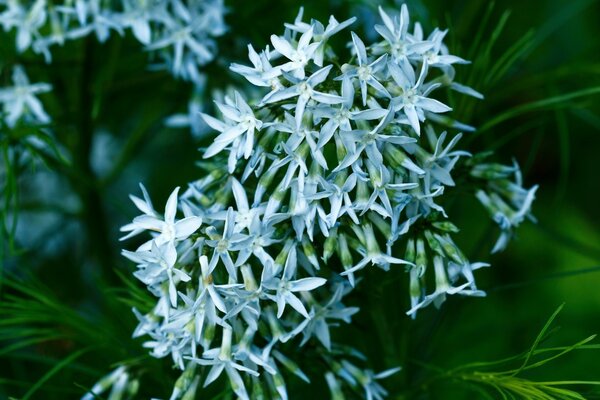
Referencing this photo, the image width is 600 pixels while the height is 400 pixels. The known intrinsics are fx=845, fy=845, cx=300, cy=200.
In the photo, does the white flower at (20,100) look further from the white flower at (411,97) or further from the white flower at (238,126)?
the white flower at (411,97)

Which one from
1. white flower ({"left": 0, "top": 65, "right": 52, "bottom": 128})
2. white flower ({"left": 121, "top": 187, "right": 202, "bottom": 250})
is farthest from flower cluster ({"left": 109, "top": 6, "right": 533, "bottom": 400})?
white flower ({"left": 0, "top": 65, "right": 52, "bottom": 128})

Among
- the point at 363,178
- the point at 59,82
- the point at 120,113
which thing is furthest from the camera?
the point at 120,113

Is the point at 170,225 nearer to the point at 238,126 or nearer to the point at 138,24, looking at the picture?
the point at 238,126

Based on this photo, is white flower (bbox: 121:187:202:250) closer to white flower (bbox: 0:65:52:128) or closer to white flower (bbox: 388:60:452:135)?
white flower (bbox: 388:60:452:135)

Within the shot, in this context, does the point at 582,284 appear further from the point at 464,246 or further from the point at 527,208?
the point at 527,208

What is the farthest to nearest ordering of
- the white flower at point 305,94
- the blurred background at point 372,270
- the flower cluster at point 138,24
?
the flower cluster at point 138,24 < the blurred background at point 372,270 < the white flower at point 305,94

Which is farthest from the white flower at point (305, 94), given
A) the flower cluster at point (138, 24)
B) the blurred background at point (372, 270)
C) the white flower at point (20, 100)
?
the white flower at point (20, 100)

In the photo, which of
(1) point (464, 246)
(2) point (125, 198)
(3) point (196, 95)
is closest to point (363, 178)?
(3) point (196, 95)
